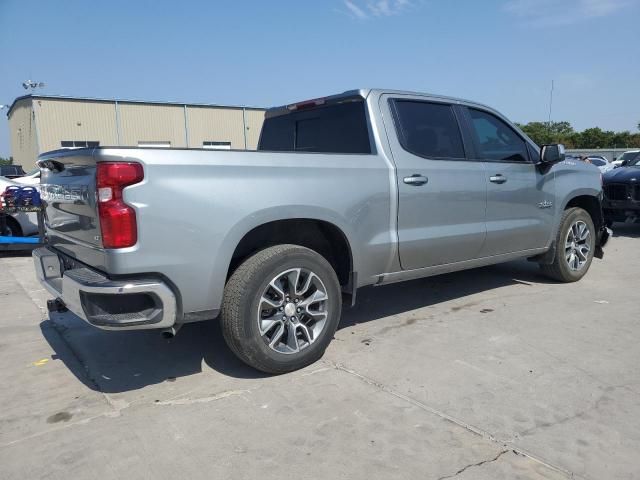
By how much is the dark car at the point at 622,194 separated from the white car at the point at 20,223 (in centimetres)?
1014

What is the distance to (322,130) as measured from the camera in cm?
468

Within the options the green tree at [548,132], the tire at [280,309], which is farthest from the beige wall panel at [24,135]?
the green tree at [548,132]

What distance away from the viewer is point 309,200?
11.8 feet

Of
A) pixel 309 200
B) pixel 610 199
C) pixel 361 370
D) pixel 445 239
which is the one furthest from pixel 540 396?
pixel 610 199

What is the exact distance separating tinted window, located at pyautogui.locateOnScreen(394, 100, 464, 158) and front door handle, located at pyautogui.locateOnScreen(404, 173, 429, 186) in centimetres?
21

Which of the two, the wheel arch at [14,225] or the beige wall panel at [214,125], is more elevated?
the beige wall panel at [214,125]

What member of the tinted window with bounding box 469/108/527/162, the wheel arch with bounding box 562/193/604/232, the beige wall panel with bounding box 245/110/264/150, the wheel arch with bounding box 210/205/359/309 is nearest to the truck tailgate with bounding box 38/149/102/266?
the wheel arch with bounding box 210/205/359/309

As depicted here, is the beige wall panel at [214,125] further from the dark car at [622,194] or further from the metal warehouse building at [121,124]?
the dark car at [622,194]

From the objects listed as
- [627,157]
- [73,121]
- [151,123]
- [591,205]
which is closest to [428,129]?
[591,205]

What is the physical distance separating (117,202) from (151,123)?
3378cm

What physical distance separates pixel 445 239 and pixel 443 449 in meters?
2.15

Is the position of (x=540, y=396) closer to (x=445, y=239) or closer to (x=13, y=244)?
(x=445, y=239)

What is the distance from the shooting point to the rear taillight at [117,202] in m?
2.90

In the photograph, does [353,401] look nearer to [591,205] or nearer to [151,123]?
[591,205]
